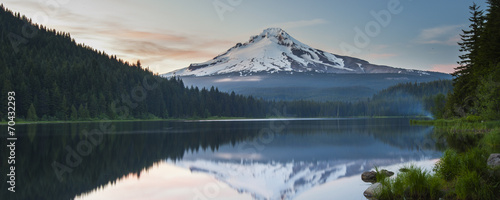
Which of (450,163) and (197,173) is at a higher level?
(450,163)

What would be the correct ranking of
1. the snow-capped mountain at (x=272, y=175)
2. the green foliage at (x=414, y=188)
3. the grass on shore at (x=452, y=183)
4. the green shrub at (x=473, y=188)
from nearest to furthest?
the green shrub at (x=473, y=188), the grass on shore at (x=452, y=183), the green foliage at (x=414, y=188), the snow-capped mountain at (x=272, y=175)

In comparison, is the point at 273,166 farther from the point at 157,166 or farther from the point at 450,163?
the point at 450,163

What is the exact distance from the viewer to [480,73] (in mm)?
70625

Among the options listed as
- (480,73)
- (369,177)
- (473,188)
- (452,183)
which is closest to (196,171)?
(369,177)

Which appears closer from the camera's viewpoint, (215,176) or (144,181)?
(144,181)

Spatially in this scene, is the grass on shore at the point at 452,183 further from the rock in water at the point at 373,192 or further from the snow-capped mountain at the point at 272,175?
the snow-capped mountain at the point at 272,175

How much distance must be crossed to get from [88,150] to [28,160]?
9.61 metres

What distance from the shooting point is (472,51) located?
8062 cm

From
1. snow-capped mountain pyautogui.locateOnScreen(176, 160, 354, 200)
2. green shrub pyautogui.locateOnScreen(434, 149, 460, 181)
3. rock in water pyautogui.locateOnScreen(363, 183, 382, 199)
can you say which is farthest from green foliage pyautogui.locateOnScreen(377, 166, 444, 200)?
snow-capped mountain pyautogui.locateOnScreen(176, 160, 354, 200)

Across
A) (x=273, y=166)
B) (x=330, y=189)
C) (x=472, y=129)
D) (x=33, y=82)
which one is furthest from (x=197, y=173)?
(x=33, y=82)

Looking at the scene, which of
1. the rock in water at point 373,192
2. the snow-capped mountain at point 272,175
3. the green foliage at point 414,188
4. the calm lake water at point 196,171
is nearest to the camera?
the green foliage at point 414,188

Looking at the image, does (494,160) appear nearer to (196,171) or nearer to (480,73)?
(196,171)

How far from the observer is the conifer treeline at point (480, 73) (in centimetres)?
6188

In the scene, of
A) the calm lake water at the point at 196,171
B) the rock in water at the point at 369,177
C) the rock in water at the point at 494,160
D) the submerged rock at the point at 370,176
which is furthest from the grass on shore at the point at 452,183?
the rock in water at the point at 369,177
